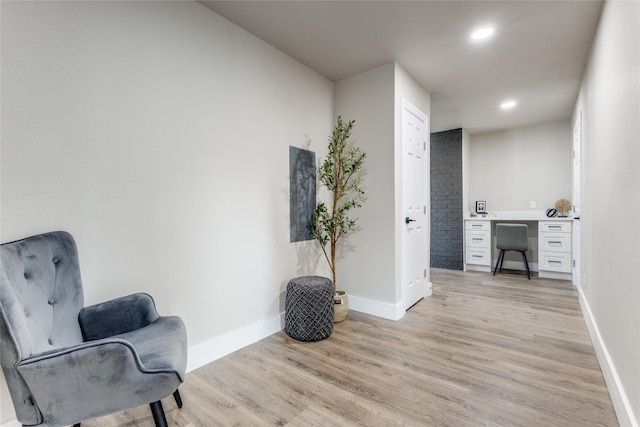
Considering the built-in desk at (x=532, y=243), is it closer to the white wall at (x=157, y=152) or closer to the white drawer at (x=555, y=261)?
the white drawer at (x=555, y=261)

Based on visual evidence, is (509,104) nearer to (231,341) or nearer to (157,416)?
(231,341)

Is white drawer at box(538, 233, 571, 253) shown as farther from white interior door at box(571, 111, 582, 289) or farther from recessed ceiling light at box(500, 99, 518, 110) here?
recessed ceiling light at box(500, 99, 518, 110)

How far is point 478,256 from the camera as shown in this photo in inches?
201

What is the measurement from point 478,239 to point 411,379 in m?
3.88

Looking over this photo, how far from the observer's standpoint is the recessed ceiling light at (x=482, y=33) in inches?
93.6

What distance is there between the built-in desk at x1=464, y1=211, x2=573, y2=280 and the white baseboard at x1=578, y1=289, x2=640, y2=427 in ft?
7.54

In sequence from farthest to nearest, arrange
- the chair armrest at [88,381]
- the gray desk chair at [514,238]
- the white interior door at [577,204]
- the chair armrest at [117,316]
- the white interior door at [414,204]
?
the gray desk chair at [514,238]
the white interior door at [577,204]
the white interior door at [414,204]
the chair armrest at [117,316]
the chair armrest at [88,381]

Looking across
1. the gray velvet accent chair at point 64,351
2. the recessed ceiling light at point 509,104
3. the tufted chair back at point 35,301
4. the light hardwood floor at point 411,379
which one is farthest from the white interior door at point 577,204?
the tufted chair back at point 35,301

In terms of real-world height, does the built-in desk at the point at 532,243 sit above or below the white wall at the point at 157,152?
below

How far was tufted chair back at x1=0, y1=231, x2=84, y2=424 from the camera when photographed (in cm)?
112

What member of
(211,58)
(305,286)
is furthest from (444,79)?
(305,286)

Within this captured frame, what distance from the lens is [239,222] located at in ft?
7.70

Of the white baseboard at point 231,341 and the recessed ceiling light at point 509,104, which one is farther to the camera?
the recessed ceiling light at point 509,104

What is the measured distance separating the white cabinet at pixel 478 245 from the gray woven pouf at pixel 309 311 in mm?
3625
